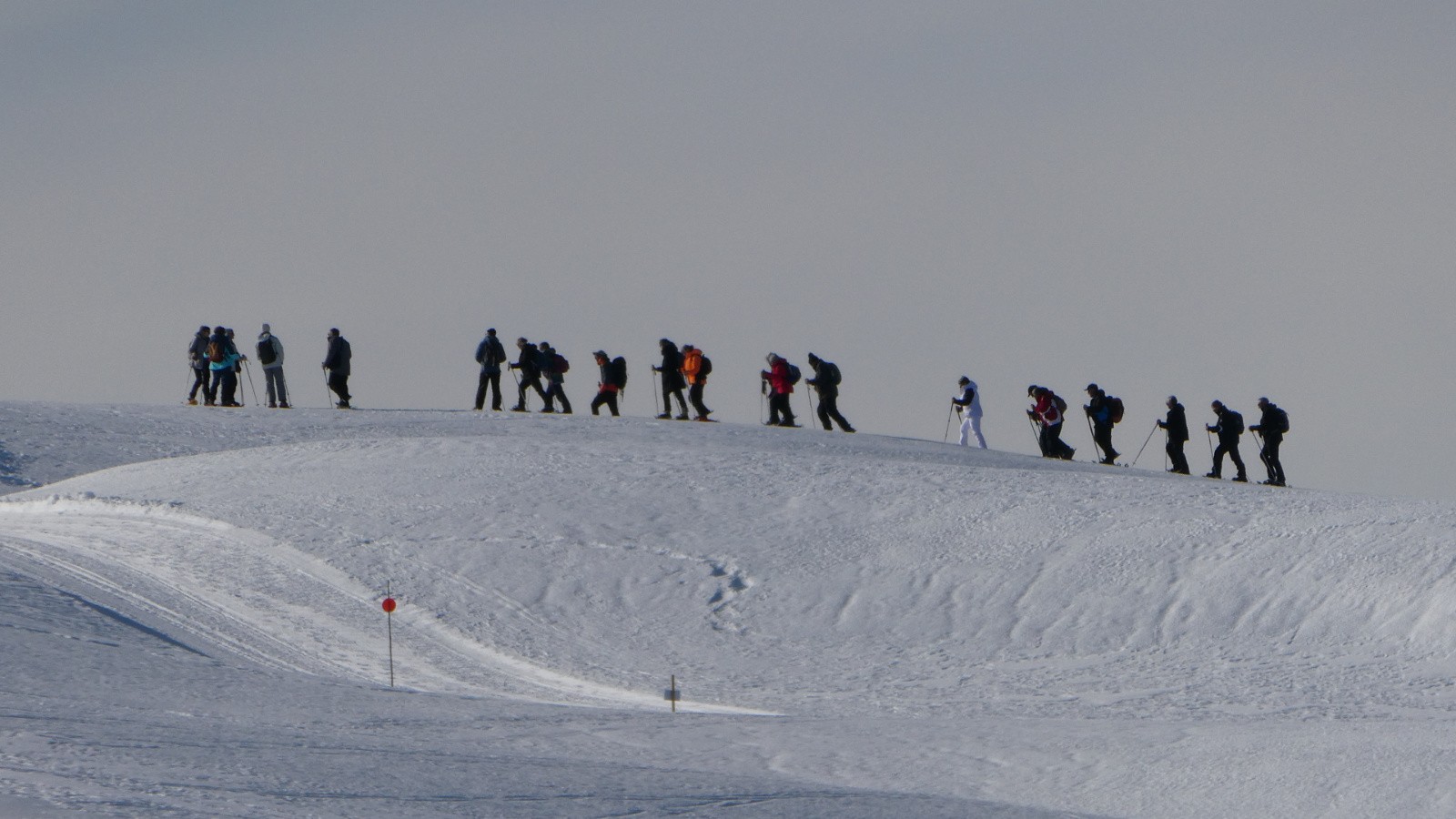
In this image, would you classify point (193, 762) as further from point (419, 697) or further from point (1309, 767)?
point (1309, 767)

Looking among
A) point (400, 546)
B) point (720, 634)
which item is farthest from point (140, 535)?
point (720, 634)

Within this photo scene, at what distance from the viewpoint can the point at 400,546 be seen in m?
16.7

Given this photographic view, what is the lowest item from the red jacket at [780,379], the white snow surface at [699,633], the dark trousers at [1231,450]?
the white snow surface at [699,633]

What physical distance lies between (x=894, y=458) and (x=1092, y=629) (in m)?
7.69

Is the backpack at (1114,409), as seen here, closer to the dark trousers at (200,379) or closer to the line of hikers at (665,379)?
the line of hikers at (665,379)

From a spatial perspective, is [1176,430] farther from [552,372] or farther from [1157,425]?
[552,372]

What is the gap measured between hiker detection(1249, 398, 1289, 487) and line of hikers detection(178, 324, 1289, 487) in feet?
0.13

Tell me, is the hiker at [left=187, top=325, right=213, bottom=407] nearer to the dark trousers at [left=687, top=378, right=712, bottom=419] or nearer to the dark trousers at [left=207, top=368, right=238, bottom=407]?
the dark trousers at [left=207, top=368, right=238, bottom=407]

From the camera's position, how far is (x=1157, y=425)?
25312 mm

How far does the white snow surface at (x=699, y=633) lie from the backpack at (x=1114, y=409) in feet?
9.40

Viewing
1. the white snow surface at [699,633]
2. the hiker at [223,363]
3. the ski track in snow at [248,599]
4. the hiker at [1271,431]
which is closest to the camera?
the white snow surface at [699,633]

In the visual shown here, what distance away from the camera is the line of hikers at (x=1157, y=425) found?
2366 centimetres

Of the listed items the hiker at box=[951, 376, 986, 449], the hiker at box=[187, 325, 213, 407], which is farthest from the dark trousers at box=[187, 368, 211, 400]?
the hiker at box=[951, 376, 986, 449]

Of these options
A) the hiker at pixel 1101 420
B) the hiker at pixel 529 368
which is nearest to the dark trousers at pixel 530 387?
the hiker at pixel 529 368
